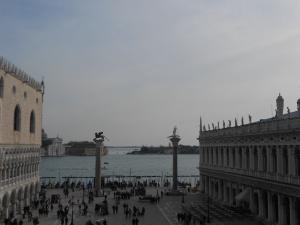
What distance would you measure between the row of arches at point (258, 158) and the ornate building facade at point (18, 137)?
878 inches

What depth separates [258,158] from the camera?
1560 inches

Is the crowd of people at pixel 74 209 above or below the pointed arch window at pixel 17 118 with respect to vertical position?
below

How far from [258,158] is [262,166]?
40.6 inches

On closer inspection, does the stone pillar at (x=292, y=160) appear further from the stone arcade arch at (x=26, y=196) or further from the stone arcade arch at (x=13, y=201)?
the stone arcade arch at (x=26, y=196)

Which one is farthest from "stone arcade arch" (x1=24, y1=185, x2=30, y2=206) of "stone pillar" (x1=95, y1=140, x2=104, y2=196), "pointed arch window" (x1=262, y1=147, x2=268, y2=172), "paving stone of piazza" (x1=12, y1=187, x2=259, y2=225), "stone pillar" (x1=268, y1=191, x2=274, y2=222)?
"stone pillar" (x1=268, y1=191, x2=274, y2=222)

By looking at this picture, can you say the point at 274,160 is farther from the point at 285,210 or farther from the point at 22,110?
the point at 22,110

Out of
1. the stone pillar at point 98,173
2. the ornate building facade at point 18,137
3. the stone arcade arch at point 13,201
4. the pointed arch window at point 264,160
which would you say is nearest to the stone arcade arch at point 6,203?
the ornate building facade at point 18,137

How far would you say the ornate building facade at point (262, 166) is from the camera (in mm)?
32906

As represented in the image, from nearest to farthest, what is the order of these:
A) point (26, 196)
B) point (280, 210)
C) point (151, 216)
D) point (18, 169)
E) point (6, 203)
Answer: point (280, 210) → point (6, 203) → point (151, 216) → point (18, 169) → point (26, 196)

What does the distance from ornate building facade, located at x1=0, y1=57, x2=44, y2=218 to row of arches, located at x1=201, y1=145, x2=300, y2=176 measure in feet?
73.2

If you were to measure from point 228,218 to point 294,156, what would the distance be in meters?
10.9

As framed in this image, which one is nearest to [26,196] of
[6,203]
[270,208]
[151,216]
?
[6,203]

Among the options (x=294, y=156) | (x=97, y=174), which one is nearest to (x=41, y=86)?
(x=97, y=174)

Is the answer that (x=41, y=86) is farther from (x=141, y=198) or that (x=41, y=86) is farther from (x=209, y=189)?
(x=209, y=189)
